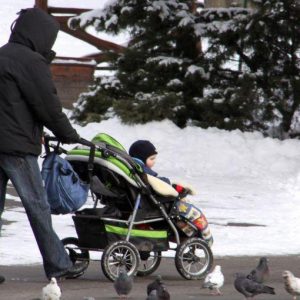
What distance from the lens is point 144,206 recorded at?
→ 29.6 ft

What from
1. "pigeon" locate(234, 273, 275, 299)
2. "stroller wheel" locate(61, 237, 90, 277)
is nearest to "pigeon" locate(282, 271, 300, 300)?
"pigeon" locate(234, 273, 275, 299)

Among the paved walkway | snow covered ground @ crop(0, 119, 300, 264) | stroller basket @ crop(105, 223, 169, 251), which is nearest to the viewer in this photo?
the paved walkway

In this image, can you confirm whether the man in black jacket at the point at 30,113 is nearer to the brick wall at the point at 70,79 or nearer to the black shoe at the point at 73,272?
the black shoe at the point at 73,272

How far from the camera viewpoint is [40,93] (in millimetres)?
8031

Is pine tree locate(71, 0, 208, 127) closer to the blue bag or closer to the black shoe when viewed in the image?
the black shoe

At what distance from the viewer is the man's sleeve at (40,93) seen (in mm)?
8023

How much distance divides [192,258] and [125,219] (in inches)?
24.2

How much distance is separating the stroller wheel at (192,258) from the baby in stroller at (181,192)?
147mm

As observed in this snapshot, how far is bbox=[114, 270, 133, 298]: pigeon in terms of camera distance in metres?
7.88

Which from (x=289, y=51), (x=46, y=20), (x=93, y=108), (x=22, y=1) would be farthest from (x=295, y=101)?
(x=22, y=1)

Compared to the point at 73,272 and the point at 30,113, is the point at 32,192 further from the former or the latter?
the point at 73,272

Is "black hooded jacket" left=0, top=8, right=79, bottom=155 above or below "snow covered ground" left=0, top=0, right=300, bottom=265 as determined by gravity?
above

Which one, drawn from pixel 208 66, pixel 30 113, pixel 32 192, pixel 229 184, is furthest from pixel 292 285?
pixel 208 66

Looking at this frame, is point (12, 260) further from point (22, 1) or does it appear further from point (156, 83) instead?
point (22, 1)
